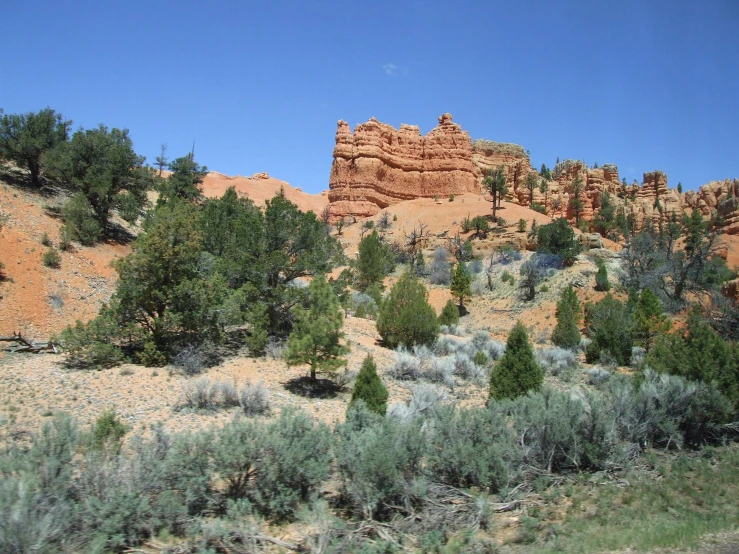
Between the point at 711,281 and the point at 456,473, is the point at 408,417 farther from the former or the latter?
the point at 711,281

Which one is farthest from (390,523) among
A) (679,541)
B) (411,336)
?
(411,336)

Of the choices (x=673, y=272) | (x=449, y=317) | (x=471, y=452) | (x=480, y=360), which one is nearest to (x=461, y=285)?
(x=449, y=317)

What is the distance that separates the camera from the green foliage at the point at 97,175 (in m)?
26.2

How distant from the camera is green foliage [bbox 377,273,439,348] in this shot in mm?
20641

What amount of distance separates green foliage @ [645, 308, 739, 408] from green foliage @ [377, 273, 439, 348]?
27.9 feet

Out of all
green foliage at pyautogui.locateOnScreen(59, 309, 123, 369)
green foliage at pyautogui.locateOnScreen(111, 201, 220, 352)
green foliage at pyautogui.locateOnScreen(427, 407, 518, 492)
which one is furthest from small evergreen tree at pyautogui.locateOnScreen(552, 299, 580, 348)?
green foliage at pyautogui.locateOnScreen(59, 309, 123, 369)

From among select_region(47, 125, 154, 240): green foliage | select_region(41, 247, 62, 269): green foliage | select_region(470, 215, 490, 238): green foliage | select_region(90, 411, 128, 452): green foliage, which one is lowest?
select_region(90, 411, 128, 452): green foliage

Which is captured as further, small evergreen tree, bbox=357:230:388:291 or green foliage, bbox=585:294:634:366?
small evergreen tree, bbox=357:230:388:291

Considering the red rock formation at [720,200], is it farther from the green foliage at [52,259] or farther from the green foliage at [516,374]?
the green foliage at [52,259]

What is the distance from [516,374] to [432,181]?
50745 mm

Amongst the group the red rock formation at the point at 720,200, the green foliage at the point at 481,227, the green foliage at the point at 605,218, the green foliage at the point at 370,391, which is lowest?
the green foliage at the point at 370,391

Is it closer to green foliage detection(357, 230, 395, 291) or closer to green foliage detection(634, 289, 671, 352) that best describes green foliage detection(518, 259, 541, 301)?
green foliage detection(357, 230, 395, 291)

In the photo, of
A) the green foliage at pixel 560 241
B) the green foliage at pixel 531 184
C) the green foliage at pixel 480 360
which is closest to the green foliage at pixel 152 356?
the green foliage at pixel 480 360

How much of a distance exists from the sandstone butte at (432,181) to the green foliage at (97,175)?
3340 cm
